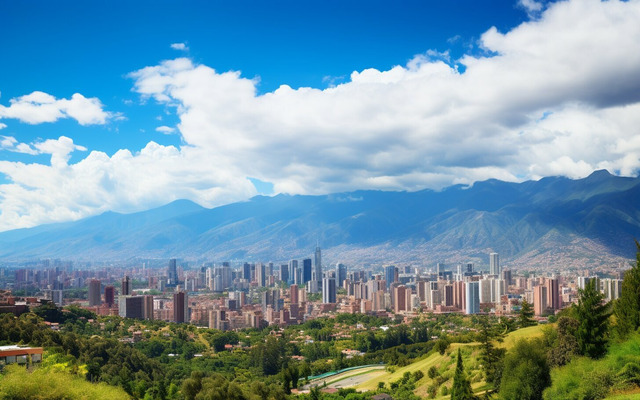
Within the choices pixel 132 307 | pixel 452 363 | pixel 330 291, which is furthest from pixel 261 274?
pixel 452 363

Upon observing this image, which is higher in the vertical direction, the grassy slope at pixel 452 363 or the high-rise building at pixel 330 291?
the grassy slope at pixel 452 363

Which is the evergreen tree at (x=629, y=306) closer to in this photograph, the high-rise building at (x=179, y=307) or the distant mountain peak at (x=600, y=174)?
the high-rise building at (x=179, y=307)

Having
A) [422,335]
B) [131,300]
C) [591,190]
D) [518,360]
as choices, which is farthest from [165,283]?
[591,190]

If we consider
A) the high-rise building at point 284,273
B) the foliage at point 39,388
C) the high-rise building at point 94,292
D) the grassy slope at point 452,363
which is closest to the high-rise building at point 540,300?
the grassy slope at point 452,363

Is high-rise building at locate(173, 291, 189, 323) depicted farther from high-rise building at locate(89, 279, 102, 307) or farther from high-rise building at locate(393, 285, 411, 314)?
high-rise building at locate(393, 285, 411, 314)

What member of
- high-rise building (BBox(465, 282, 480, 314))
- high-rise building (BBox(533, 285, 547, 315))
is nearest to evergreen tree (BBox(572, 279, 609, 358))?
high-rise building (BBox(533, 285, 547, 315))

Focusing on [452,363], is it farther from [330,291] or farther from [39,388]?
[330,291]

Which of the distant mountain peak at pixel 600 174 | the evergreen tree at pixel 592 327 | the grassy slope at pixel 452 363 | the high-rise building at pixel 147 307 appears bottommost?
the high-rise building at pixel 147 307
